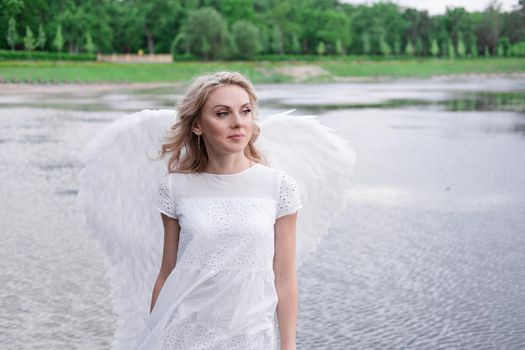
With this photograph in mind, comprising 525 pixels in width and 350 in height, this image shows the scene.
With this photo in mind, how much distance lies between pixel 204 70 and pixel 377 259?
53.6 m

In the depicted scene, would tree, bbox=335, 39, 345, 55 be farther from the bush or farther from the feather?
the feather

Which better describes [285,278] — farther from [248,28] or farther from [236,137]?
[248,28]

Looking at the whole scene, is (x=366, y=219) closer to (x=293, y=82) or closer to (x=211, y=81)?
(x=211, y=81)

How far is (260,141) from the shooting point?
3320 millimetres

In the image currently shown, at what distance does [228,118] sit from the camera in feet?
8.98

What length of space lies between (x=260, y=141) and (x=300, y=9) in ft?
379

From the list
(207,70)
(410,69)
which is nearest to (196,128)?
(207,70)

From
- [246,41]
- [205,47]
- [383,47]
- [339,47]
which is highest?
[246,41]

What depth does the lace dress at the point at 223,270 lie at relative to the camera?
8.92ft

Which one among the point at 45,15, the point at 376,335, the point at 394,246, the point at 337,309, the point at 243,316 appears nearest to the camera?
the point at 243,316

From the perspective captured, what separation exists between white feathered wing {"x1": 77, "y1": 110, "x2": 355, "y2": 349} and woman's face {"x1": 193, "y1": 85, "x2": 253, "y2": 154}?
0.50 m

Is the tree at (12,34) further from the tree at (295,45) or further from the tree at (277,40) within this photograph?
the tree at (295,45)

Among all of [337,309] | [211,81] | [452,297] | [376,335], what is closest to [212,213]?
[211,81]

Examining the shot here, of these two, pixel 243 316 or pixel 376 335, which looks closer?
pixel 243 316
